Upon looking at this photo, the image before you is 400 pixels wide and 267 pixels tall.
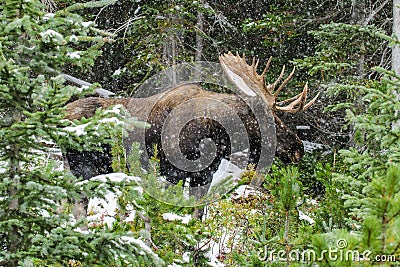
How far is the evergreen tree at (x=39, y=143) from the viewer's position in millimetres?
2441

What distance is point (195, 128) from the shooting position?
6086 millimetres

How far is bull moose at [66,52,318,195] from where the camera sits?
235 inches

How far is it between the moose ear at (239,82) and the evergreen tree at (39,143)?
3.64 metres

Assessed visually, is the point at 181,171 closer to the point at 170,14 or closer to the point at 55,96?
the point at 55,96

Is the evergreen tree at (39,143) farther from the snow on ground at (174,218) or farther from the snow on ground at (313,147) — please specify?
the snow on ground at (313,147)

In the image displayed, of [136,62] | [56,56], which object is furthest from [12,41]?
[136,62]

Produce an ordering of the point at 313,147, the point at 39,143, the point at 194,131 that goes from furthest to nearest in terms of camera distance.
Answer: the point at 313,147
the point at 194,131
the point at 39,143

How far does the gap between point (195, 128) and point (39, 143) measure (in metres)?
3.59

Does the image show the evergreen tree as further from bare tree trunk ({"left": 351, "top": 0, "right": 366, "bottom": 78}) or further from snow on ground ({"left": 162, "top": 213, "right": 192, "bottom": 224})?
bare tree trunk ({"left": 351, "top": 0, "right": 366, "bottom": 78})

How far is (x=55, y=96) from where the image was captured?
2350 millimetres

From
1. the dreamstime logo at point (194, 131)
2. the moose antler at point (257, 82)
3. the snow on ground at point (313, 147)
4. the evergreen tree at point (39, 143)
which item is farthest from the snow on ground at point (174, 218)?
the snow on ground at point (313, 147)

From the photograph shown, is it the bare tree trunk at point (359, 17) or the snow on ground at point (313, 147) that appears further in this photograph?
the snow on ground at point (313, 147)

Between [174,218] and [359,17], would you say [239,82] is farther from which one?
[359,17]

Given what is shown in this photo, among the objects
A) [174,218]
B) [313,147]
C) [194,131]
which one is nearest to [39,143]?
[174,218]
